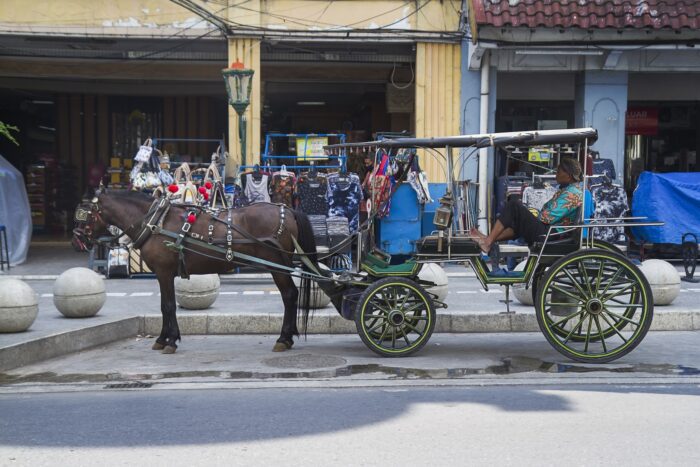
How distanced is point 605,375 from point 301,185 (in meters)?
8.94

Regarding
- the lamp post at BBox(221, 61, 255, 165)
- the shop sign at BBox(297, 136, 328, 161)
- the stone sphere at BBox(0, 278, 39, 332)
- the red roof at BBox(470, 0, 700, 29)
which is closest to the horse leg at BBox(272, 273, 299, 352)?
the stone sphere at BBox(0, 278, 39, 332)

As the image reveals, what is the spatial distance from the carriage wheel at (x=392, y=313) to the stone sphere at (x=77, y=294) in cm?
387

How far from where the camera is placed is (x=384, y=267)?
9125 millimetres

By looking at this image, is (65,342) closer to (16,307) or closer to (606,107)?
(16,307)

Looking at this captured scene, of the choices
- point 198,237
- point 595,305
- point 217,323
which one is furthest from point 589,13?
point 198,237

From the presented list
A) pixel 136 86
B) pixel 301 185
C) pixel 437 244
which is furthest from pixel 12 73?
pixel 437 244

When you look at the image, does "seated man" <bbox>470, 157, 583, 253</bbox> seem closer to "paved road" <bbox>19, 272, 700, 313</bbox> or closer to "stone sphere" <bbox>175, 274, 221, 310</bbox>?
"paved road" <bbox>19, 272, 700, 313</bbox>

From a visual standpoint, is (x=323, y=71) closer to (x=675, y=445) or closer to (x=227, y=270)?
(x=227, y=270)

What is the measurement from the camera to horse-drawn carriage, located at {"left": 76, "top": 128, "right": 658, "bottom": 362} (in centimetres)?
849

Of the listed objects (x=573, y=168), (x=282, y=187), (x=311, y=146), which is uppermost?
(x=311, y=146)

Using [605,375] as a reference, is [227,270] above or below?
A: above

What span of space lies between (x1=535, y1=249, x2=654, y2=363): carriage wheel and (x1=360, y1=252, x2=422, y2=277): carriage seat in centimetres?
133

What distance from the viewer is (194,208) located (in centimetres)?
952

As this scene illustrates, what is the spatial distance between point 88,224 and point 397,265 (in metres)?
3.49
